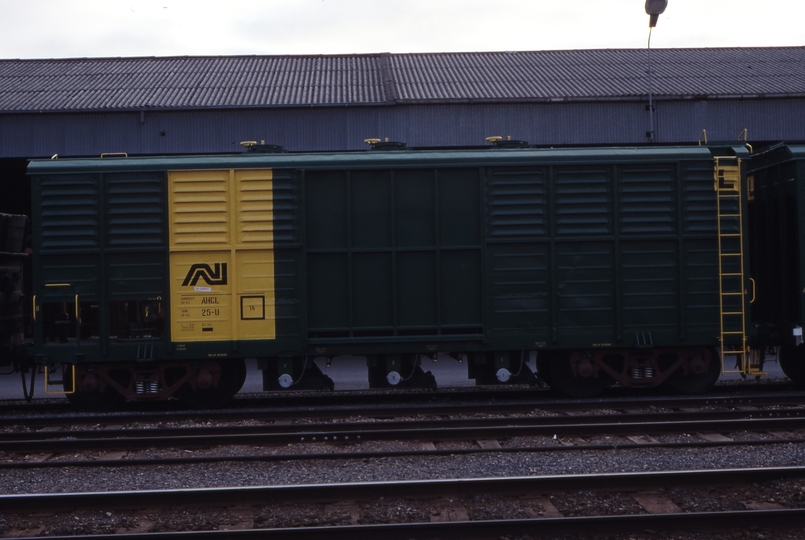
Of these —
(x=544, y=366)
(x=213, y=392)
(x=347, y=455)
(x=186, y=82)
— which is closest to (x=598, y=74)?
(x=186, y=82)

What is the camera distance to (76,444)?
8.27m

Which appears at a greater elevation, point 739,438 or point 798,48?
point 798,48

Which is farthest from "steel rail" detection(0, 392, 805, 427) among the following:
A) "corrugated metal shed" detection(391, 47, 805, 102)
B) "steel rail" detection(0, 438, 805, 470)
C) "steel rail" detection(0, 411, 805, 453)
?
"corrugated metal shed" detection(391, 47, 805, 102)

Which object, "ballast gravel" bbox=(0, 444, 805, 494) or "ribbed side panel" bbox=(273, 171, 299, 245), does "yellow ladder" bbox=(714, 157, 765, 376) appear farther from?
"ribbed side panel" bbox=(273, 171, 299, 245)

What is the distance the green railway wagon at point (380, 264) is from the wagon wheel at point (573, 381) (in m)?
0.15

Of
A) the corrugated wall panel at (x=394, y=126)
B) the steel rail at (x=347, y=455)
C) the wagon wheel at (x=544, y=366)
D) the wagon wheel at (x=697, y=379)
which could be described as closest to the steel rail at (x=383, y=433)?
the steel rail at (x=347, y=455)

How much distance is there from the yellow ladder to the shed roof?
6385mm

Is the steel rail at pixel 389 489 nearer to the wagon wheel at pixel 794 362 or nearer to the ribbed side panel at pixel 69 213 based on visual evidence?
the ribbed side panel at pixel 69 213

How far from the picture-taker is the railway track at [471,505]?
5.33 metres

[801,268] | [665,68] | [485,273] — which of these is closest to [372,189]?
[485,273]

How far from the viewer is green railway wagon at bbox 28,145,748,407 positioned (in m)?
10.0

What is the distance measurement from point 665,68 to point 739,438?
14734mm

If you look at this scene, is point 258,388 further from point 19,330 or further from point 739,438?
point 739,438

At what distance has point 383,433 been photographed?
8.45 metres
